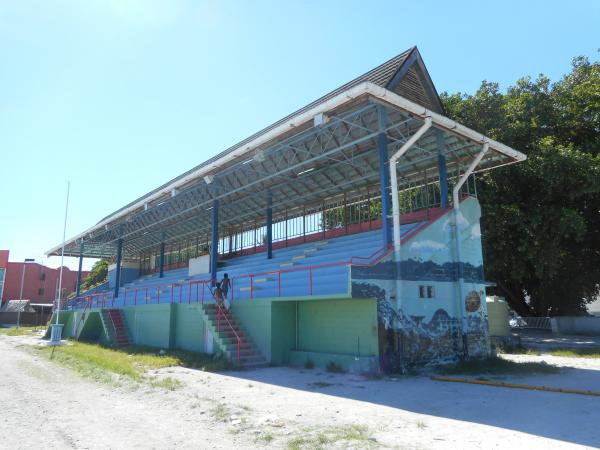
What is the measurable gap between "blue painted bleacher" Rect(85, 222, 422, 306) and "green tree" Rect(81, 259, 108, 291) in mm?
44301

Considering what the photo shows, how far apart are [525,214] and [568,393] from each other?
47.7ft

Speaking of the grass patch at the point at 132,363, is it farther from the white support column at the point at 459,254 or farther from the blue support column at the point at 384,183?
the white support column at the point at 459,254

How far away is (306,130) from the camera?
15.9 metres

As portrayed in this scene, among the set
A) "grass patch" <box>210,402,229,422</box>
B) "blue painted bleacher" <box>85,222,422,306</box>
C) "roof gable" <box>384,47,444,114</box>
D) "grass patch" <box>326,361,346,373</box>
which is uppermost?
"roof gable" <box>384,47,444,114</box>

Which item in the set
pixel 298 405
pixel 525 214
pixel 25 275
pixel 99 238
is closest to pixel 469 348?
pixel 298 405

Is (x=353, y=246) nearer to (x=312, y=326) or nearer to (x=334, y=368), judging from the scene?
(x=312, y=326)

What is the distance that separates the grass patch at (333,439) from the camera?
A: 645cm

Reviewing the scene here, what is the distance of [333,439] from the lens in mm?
6703

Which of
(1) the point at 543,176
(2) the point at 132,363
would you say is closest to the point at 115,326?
(2) the point at 132,363

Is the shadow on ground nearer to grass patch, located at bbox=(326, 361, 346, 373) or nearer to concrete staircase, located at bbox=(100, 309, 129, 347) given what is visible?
grass patch, located at bbox=(326, 361, 346, 373)

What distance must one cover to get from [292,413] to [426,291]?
784 cm

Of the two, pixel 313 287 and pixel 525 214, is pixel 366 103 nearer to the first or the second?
pixel 313 287

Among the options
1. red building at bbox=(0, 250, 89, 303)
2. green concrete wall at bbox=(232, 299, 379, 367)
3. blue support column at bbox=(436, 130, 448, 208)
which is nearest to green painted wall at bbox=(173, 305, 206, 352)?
green concrete wall at bbox=(232, 299, 379, 367)

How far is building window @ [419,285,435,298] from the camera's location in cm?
1497
